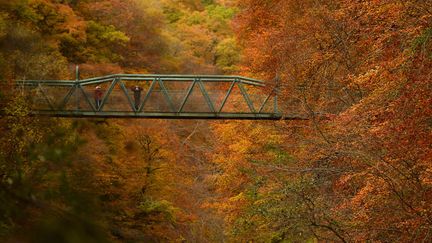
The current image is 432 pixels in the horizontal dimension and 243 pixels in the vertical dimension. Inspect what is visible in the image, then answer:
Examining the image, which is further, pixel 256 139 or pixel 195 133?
pixel 195 133

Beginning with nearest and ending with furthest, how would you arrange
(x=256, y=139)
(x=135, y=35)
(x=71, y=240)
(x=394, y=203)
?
(x=71, y=240) < (x=394, y=203) < (x=256, y=139) < (x=135, y=35)

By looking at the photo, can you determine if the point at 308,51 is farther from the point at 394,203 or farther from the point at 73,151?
the point at 73,151

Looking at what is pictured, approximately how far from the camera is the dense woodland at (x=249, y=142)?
315cm

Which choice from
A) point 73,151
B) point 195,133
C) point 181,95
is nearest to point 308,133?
point 181,95

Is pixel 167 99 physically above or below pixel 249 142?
above

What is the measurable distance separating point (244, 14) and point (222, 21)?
2147 cm

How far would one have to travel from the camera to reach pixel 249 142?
16.0 m

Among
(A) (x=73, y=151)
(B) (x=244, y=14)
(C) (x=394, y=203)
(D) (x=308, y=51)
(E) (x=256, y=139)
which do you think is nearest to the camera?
(A) (x=73, y=151)

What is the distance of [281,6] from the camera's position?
17.2 meters

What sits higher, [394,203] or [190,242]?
[394,203]

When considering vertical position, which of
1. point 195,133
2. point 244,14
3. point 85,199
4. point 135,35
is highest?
point 85,199

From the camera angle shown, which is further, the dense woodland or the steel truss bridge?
the steel truss bridge

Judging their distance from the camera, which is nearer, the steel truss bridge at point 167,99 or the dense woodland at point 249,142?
the dense woodland at point 249,142

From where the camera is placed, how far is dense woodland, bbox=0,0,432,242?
10.3ft
